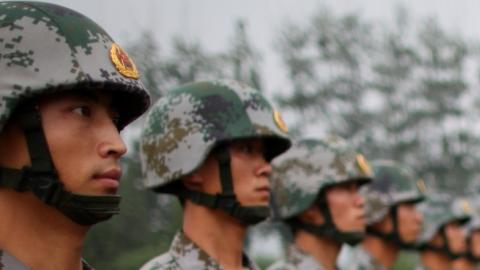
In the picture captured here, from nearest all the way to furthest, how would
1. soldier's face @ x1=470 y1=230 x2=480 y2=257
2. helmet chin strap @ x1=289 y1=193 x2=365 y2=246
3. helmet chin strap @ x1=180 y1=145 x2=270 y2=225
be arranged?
helmet chin strap @ x1=180 y1=145 x2=270 y2=225 → helmet chin strap @ x1=289 y1=193 x2=365 y2=246 → soldier's face @ x1=470 y1=230 x2=480 y2=257

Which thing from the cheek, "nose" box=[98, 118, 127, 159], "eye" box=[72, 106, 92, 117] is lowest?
the cheek

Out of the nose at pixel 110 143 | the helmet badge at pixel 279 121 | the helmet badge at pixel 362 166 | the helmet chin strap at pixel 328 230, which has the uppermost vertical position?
the nose at pixel 110 143

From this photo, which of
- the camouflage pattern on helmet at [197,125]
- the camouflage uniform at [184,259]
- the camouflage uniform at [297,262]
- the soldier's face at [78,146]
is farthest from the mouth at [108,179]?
the camouflage uniform at [297,262]

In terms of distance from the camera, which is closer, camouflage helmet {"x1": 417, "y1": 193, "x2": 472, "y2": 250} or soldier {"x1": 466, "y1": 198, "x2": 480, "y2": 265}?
camouflage helmet {"x1": 417, "y1": 193, "x2": 472, "y2": 250}

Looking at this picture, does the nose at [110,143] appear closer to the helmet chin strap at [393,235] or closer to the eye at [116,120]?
the eye at [116,120]

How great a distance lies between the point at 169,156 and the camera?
5020 mm

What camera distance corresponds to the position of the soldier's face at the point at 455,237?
1075 cm

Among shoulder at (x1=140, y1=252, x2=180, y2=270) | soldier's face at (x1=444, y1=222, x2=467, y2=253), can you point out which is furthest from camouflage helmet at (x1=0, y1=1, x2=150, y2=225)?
soldier's face at (x1=444, y1=222, x2=467, y2=253)

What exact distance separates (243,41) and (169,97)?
597cm

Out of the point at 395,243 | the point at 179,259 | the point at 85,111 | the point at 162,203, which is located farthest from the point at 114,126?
the point at 395,243

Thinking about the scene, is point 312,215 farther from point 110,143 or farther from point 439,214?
point 439,214

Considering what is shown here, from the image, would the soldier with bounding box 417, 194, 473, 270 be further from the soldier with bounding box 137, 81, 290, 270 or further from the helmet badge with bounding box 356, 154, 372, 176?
the soldier with bounding box 137, 81, 290, 270

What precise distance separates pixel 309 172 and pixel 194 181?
1.97 metres

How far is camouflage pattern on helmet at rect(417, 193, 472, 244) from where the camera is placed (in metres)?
10.8
